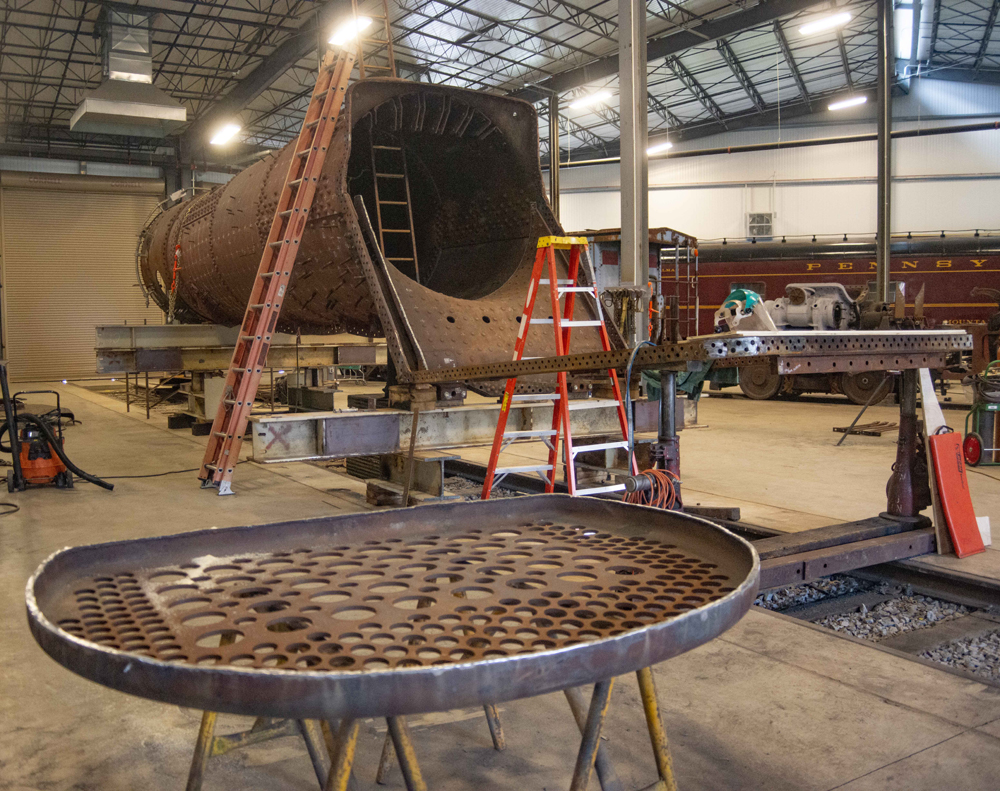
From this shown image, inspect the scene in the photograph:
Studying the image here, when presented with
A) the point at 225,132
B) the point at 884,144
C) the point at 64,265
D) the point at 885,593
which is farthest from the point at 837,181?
the point at 885,593

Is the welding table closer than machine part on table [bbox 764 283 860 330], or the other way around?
the welding table

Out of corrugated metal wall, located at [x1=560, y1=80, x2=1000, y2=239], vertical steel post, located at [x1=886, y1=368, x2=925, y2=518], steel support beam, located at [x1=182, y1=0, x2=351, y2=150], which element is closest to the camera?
vertical steel post, located at [x1=886, y1=368, x2=925, y2=518]

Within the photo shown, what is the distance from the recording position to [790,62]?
75.4 feet

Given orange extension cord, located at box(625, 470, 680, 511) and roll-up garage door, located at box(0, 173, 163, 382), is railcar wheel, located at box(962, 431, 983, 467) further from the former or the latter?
roll-up garage door, located at box(0, 173, 163, 382)

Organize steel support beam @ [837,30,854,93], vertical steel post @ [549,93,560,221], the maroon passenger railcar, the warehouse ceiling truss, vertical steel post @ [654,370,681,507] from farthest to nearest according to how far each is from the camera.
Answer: steel support beam @ [837,30,854,93], vertical steel post @ [549,93,560,221], the warehouse ceiling truss, the maroon passenger railcar, vertical steel post @ [654,370,681,507]

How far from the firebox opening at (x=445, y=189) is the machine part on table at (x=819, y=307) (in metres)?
7.48

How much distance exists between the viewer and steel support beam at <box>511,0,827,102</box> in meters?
16.8

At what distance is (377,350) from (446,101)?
13.2 feet

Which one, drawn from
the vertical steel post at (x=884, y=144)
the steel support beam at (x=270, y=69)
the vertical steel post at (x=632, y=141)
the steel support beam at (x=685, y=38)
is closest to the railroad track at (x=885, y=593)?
the vertical steel post at (x=632, y=141)

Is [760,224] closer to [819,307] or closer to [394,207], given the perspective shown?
[819,307]

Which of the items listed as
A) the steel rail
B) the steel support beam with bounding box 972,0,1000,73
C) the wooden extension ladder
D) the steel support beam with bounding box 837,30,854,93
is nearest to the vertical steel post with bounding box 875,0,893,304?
the steel support beam with bounding box 972,0,1000,73

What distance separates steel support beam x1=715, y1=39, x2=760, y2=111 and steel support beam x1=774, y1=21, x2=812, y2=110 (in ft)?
3.94

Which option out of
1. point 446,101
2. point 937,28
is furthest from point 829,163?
point 446,101

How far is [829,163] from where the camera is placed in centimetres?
2580
